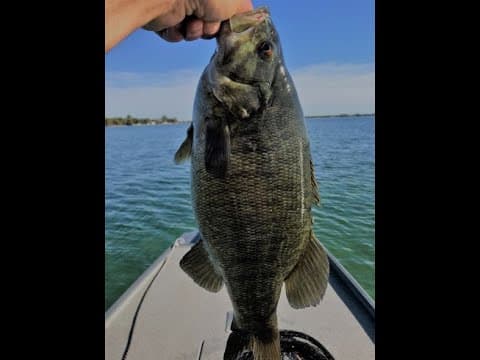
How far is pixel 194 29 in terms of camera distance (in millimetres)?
1729

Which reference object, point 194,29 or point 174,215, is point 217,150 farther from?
Result: point 174,215

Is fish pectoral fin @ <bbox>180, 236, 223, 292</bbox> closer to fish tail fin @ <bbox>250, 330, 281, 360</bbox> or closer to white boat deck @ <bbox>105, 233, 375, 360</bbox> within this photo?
fish tail fin @ <bbox>250, 330, 281, 360</bbox>

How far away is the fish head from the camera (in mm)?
1597

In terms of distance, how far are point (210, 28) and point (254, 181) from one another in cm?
76

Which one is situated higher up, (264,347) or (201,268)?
(201,268)

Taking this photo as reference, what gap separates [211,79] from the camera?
1610 millimetres

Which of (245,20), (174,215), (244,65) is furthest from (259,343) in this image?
(174,215)

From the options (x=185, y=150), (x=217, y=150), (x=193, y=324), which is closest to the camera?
(x=217, y=150)

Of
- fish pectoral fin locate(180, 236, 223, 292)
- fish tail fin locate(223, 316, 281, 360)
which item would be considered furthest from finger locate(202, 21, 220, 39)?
fish tail fin locate(223, 316, 281, 360)
